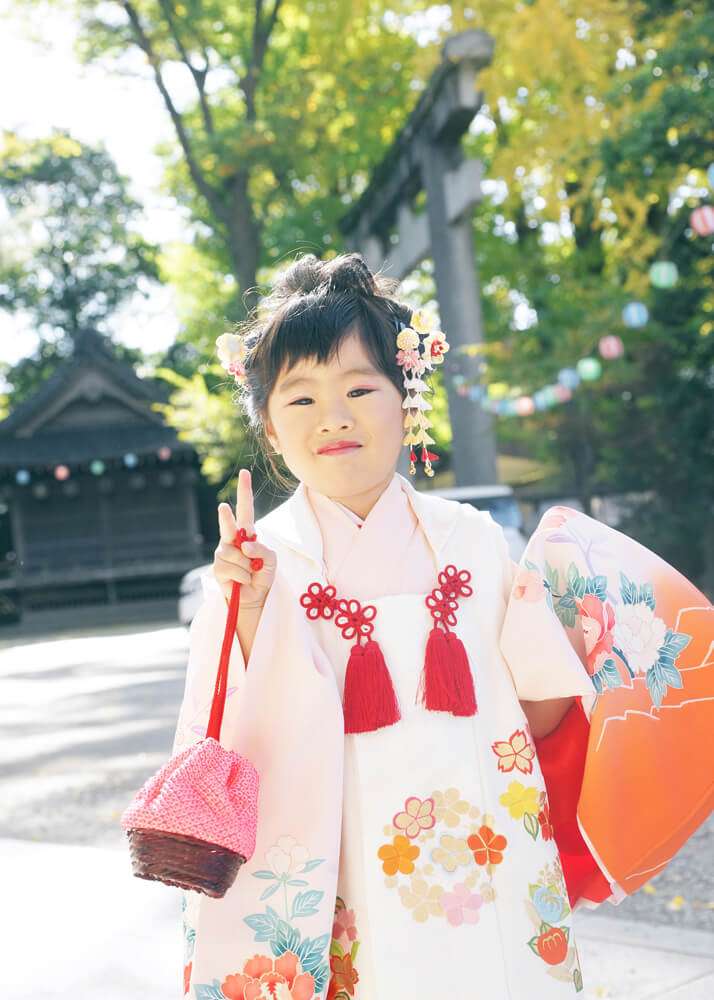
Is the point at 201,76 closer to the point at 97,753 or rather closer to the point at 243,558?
the point at 97,753

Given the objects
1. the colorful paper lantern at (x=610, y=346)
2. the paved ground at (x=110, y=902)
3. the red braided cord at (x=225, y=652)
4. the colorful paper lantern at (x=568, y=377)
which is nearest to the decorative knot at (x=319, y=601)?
the red braided cord at (x=225, y=652)

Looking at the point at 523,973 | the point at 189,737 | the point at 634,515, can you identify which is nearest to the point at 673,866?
the point at 523,973

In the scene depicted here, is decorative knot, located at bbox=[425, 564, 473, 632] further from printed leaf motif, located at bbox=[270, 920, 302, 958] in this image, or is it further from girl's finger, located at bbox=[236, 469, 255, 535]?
printed leaf motif, located at bbox=[270, 920, 302, 958]

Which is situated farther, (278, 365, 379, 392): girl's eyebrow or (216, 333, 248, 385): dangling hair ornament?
(216, 333, 248, 385): dangling hair ornament

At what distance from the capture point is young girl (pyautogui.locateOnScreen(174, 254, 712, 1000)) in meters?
1.80

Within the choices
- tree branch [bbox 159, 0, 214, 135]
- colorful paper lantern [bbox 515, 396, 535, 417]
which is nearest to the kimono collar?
colorful paper lantern [bbox 515, 396, 535, 417]

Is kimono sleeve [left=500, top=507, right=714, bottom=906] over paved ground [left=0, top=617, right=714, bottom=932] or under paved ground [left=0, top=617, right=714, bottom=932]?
over

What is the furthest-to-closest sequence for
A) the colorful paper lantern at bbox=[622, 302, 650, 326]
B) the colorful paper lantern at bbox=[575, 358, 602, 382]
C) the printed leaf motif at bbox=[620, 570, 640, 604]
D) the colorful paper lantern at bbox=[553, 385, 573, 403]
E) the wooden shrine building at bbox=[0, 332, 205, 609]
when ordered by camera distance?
the wooden shrine building at bbox=[0, 332, 205, 609] → the colorful paper lantern at bbox=[553, 385, 573, 403] → the colorful paper lantern at bbox=[575, 358, 602, 382] → the colorful paper lantern at bbox=[622, 302, 650, 326] → the printed leaf motif at bbox=[620, 570, 640, 604]

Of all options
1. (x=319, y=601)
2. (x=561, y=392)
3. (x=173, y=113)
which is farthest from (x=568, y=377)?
(x=319, y=601)

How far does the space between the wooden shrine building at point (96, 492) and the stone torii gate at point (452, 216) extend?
9663mm

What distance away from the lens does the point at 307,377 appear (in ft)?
6.56

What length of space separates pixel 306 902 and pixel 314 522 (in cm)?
66

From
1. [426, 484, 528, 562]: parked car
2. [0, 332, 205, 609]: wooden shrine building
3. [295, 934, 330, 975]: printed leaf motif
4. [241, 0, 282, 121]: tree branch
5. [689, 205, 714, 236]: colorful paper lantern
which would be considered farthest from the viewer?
[0, 332, 205, 609]: wooden shrine building

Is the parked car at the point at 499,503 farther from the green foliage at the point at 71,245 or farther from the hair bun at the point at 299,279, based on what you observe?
the green foliage at the point at 71,245
